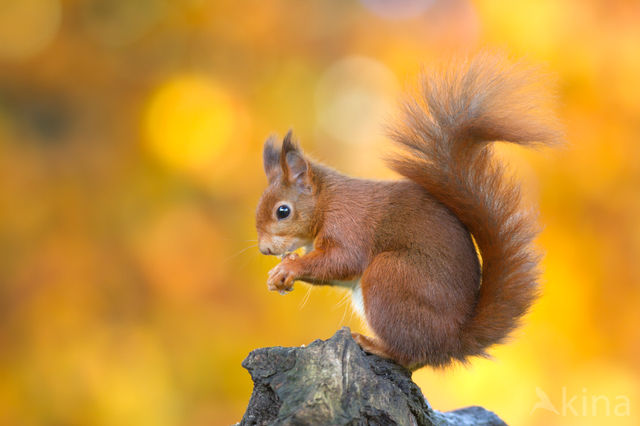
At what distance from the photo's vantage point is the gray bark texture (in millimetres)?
1548

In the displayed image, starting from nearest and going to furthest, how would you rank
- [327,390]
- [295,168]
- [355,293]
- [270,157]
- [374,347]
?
[327,390], [374,347], [355,293], [295,168], [270,157]

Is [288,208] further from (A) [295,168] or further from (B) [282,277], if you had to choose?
(B) [282,277]

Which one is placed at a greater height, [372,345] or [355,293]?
[355,293]

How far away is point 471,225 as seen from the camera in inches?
78.2

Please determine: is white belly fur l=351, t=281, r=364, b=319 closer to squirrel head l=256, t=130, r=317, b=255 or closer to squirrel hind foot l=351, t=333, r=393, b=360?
squirrel hind foot l=351, t=333, r=393, b=360

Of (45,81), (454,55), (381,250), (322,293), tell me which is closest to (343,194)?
(381,250)

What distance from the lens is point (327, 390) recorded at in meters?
1.59

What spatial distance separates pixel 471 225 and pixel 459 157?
22 centimetres

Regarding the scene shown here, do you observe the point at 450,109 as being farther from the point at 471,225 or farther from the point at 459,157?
the point at 471,225

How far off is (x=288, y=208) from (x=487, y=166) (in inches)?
25.0

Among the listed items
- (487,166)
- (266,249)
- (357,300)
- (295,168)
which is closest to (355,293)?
(357,300)

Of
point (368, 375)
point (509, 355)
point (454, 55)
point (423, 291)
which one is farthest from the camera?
point (509, 355)

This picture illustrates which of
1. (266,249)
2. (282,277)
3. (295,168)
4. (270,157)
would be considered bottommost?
(282,277)

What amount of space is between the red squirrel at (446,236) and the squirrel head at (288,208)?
0.08 m
